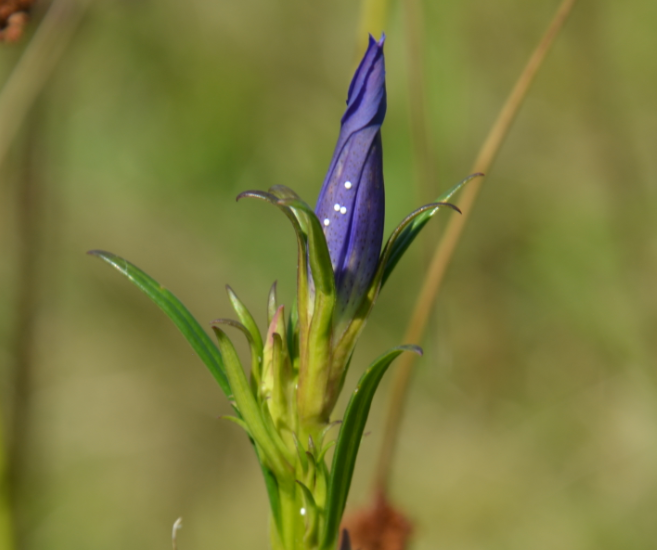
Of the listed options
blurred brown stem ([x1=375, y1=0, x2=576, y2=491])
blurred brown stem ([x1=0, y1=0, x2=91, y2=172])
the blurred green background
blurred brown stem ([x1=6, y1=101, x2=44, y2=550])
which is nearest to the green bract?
blurred brown stem ([x1=375, y1=0, x2=576, y2=491])

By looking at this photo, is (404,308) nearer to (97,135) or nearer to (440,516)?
(440,516)

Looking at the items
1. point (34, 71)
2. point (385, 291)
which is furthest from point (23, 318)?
point (385, 291)

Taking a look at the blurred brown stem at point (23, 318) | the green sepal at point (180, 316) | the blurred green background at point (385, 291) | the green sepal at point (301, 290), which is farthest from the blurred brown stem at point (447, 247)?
the blurred green background at point (385, 291)

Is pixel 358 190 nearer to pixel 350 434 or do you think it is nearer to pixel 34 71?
pixel 350 434

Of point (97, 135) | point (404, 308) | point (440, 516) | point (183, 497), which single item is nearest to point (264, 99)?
point (97, 135)

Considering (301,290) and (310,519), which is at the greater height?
(301,290)

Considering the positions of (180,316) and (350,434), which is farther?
(180,316)

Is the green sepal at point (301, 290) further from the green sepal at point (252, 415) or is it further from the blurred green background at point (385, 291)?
the blurred green background at point (385, 291)
